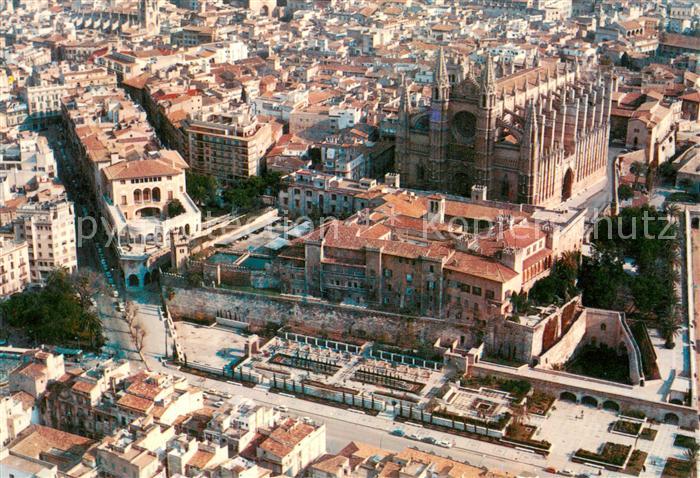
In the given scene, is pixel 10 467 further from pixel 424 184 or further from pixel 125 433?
pixel 424 184

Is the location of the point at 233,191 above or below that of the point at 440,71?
below

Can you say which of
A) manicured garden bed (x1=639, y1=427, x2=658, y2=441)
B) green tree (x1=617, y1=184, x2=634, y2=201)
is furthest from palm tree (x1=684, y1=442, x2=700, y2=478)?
green tree (x1=617, y1=184, x2=634, y2=201)

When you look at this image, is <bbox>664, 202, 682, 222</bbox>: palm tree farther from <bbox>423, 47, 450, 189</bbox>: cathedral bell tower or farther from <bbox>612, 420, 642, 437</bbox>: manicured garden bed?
<bbox>612, 420, 642, 437</bbox>: manicured garden bed

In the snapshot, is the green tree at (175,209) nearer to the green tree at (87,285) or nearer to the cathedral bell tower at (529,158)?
the green tree at (87,285)

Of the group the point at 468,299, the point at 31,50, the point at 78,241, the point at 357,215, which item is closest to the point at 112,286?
the point at 78,241

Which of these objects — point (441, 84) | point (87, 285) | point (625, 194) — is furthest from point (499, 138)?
point (87, 285)

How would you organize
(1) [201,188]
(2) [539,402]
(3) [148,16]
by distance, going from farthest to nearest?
1. (3) [148,16]
2. (1) [201,188]
3. (2) [539,402]

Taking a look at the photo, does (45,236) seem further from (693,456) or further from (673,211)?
(673,211)
